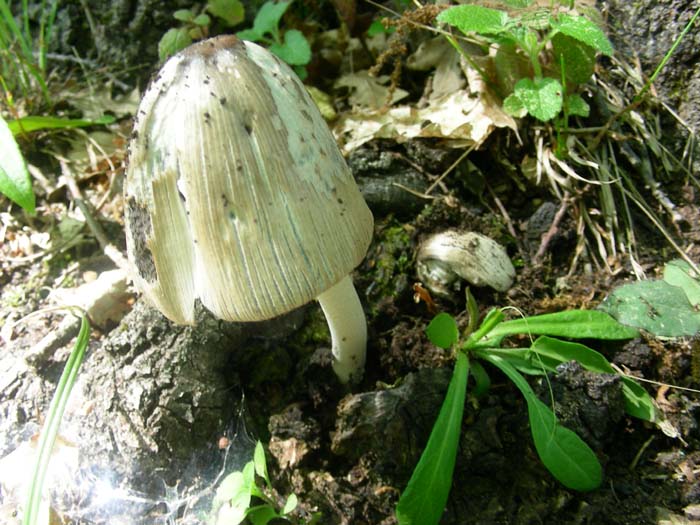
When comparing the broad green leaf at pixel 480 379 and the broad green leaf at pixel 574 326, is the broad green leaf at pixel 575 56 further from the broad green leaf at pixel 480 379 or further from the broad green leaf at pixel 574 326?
the broad green leaf at pixel 480 379

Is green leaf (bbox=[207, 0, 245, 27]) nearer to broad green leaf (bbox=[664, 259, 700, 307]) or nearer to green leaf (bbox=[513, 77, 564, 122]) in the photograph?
green leaf (bbox=[513, 77, 564, 122])

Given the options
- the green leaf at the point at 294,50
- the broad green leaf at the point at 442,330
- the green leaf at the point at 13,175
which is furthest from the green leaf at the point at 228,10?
the broad green leaf at the point at 442,330

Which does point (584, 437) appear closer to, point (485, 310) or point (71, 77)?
point (485, 310)

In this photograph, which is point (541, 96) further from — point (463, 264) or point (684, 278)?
point (684, 278)

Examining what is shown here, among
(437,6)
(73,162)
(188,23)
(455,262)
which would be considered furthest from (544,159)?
(73,162)

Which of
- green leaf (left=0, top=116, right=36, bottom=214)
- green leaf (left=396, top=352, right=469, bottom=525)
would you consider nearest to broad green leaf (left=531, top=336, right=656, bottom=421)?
green leaf (left=396, top=352, right=469, bottom=525)

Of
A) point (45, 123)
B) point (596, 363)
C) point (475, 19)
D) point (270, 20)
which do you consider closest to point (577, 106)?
point (475, 19)
